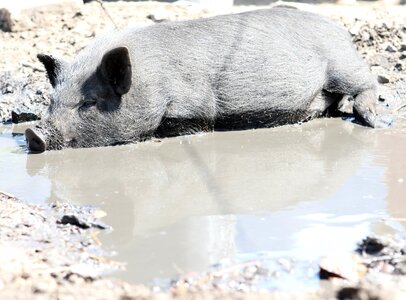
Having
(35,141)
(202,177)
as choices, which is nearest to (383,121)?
(202,177)

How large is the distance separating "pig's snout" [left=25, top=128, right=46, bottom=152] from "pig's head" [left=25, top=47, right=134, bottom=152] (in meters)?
0.03

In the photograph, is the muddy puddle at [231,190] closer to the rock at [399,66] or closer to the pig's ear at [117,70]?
the pig's ear at [117,70]

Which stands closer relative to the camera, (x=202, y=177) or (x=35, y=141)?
(x=202, y=177)

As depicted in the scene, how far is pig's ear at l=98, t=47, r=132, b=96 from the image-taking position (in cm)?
655

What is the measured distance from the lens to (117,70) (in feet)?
21.8

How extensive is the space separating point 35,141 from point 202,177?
1.49m

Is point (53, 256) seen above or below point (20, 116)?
above

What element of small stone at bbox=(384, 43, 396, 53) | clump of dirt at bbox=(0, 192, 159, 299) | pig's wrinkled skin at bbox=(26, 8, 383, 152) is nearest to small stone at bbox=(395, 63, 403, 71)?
small stone at bbox=(384, 43, 396, 53)

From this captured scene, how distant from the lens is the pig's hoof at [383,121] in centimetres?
725

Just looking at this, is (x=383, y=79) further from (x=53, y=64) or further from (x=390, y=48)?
(x=53, y=64)

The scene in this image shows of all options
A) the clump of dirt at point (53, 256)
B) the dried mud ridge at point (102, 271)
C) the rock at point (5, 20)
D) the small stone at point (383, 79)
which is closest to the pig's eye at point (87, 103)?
the clump of dirt at point (53, 256)

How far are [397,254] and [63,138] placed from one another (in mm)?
3286

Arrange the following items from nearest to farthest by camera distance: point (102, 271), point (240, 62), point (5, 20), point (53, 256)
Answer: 1. point (102, 271)
2. point (53, 256)
3. point (240, 62)
4. point (5, 20)

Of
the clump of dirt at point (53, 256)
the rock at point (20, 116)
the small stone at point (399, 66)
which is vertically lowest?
the rock at point (20, 116)
